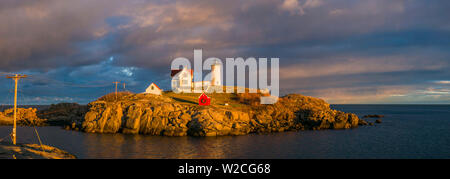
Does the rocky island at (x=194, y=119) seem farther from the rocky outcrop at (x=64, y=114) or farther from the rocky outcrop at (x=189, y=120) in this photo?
the rocky outcrop at (x=64, y=114)

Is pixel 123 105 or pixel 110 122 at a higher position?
pixel 123 105

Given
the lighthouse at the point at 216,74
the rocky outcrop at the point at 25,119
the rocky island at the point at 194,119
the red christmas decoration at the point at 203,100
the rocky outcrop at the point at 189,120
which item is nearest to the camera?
the rocky outcrop at the point at 189,120

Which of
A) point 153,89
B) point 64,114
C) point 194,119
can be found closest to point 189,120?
point 194,119

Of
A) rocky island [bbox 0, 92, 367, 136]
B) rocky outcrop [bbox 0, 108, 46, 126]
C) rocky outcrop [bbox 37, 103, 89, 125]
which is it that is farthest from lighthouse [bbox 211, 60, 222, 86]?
rocky outcrop [bbox 0, 108, 46, 126]

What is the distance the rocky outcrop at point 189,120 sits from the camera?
44.9 meters

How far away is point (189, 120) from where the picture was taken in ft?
152

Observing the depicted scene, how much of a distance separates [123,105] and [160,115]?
28.8 ft

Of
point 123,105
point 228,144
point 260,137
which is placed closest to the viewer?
point 228,144

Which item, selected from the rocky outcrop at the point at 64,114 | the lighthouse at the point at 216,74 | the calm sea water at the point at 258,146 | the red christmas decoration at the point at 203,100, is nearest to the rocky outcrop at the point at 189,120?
the calm sea water at the point at 258,146
